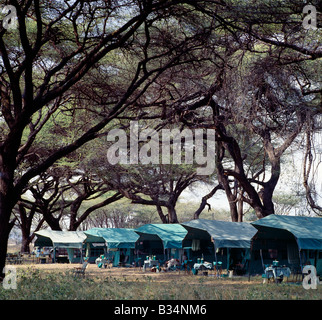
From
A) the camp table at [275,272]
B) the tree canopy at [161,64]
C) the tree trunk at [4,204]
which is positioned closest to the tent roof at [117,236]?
the tree canopy at [161,64]

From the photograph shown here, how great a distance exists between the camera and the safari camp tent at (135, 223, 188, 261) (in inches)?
925

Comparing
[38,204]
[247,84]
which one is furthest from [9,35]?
[38,204]

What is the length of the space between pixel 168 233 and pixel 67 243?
349 inches

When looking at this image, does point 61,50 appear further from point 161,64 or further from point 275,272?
point 275,272

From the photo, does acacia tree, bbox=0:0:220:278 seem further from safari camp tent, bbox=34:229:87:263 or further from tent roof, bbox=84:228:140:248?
safari camp tent, bbox=34:229:87:263

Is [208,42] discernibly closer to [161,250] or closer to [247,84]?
[247,84]

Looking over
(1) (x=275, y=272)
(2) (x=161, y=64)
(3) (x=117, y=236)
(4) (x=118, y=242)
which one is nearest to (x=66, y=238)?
(3) (x=117, y=236)

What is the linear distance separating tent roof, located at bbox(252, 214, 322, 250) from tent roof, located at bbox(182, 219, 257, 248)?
101 centimetres

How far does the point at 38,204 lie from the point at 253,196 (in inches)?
689

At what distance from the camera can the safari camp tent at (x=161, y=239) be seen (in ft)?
77.0

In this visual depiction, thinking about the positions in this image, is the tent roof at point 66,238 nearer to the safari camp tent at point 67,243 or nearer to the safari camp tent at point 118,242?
the safari camp tent at point 67,243

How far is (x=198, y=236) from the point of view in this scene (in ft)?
74.5

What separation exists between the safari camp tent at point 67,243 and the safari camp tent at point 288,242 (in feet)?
43.7
